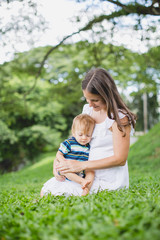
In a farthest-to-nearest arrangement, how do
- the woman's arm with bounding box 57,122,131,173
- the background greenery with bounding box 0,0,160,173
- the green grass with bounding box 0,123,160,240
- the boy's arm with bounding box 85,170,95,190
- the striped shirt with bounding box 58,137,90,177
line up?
the background greenery with bounding box 0,0,160,173 → the striped shirt with bounding box 58,137,90,177 → the boy's arm with bounding box 85,170,95,190 → the woman's arm with bounding box 57,122,131,173 → the green grass with bounding box 0,123,160,240

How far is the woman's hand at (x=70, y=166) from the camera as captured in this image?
2803 millimetres

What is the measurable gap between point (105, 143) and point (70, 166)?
18.9 inches

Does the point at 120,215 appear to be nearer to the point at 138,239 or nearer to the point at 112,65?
the point at 138,239

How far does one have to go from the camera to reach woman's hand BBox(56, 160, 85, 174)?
9.20ft

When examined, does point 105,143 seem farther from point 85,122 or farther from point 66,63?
point 66,63

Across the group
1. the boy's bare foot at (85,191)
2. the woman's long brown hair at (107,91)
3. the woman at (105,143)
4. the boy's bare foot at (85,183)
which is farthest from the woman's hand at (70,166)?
the woman's long brown hair at (107,91)

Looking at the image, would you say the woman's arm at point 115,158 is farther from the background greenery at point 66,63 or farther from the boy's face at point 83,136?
the background greenery at point 66,63

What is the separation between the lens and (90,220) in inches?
70.6

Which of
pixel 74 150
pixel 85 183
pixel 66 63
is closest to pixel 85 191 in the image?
pixel 85 183

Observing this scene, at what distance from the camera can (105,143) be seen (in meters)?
2.90

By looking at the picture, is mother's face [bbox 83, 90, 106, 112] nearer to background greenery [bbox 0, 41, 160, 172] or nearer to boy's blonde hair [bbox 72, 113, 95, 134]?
boy's blonde hair [bbox 72, 113, 95, 134]

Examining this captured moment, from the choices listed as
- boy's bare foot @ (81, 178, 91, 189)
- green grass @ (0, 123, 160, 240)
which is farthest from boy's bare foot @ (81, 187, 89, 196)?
green grass @ (0, 123, 160, 240)

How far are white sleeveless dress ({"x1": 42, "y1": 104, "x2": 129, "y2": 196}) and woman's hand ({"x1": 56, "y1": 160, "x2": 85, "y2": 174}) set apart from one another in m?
0.18

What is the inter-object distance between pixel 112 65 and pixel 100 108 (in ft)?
27.9
